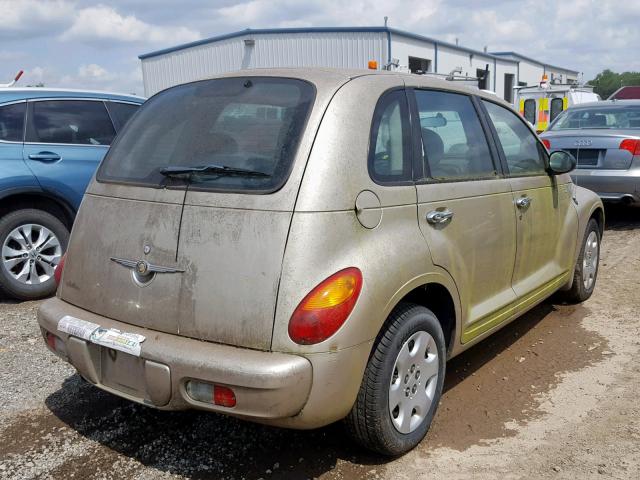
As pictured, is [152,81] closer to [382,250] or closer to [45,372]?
[45,372]

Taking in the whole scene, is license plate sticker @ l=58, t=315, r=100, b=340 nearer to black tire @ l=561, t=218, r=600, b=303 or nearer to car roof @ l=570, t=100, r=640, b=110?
black tire @ l=561, t=218, r=600, b=303

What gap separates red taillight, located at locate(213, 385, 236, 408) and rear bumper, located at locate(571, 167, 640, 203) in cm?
656

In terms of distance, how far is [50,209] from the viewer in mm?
5574

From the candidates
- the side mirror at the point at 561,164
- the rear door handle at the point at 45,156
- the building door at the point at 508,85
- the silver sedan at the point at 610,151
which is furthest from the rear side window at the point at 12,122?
the building door at the point at 508,85

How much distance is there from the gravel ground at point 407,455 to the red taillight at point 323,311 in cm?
69

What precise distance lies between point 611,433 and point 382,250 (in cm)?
163

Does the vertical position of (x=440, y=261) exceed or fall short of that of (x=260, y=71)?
it falls short

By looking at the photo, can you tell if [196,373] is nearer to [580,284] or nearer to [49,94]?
[580,284]

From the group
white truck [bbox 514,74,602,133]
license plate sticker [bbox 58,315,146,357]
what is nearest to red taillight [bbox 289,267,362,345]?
license plate sticker [bbox 58,315,146,357]

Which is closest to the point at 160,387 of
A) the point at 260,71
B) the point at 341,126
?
the point at 341,126

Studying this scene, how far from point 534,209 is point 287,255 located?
217 cm

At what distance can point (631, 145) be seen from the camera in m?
7.71

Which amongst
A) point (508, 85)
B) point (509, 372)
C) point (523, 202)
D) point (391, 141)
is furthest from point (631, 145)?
point (508, 85)

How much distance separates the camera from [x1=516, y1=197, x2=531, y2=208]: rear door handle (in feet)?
12.3
